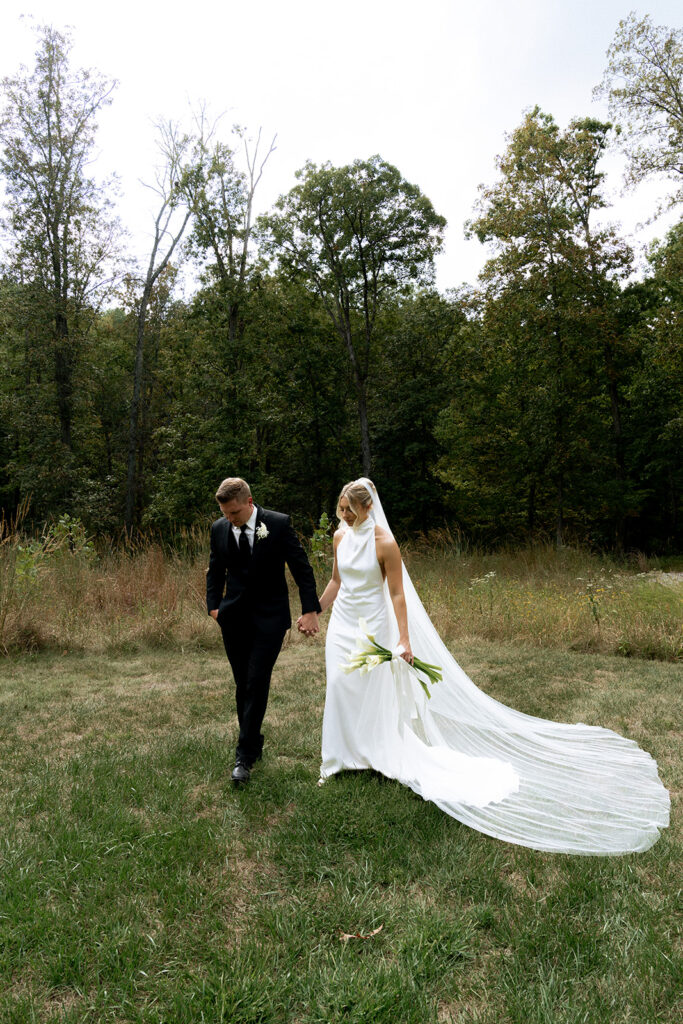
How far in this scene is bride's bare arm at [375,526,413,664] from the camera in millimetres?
4086

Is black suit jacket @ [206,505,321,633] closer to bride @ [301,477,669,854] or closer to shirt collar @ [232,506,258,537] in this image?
shirt collar @ [232,506,258,537]

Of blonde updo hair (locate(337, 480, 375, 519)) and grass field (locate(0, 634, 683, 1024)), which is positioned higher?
blonde updo hair (locate(337, 480, 375, 519))

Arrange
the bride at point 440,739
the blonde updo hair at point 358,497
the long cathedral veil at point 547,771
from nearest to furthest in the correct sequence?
the long cathedral veil at point 547,771, the bride at point 440,739, the blonde updo hair at point 358,497

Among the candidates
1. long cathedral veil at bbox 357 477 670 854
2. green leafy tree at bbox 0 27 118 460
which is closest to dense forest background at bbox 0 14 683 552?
green leafy tree at bbox 0 27 118 460

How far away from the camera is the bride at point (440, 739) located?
11.8 feet

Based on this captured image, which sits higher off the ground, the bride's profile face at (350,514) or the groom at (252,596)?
the bride's profile face at (350,514)

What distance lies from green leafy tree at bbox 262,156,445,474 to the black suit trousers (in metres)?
20.5

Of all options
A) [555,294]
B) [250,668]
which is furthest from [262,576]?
[555,294]

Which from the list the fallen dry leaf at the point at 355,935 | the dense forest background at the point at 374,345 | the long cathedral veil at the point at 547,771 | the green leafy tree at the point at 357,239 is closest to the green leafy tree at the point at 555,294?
the dense forest background at the point at 374,345

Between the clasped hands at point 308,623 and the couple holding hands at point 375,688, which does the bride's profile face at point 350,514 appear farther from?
the clasped hands at point 308,623

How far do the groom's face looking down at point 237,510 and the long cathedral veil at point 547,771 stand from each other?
2.65ft

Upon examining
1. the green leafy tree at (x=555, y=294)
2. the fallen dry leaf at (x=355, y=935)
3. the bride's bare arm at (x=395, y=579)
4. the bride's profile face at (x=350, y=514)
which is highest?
the green leafy tree at (x=555, y=294)

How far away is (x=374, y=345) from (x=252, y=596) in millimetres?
25597

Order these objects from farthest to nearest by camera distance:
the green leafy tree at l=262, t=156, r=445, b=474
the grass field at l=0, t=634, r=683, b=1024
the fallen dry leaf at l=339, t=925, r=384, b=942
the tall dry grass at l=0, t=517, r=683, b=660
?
the green leafy tree at l=262, t=156, r=445, b=474 → the tall dry grass at l=0, t=517, r=683, b=660 → the fallen dry leaf at l=339, t=925, r=384, b=942 → the grass field at l=0, t=634, r=683, b=1024
